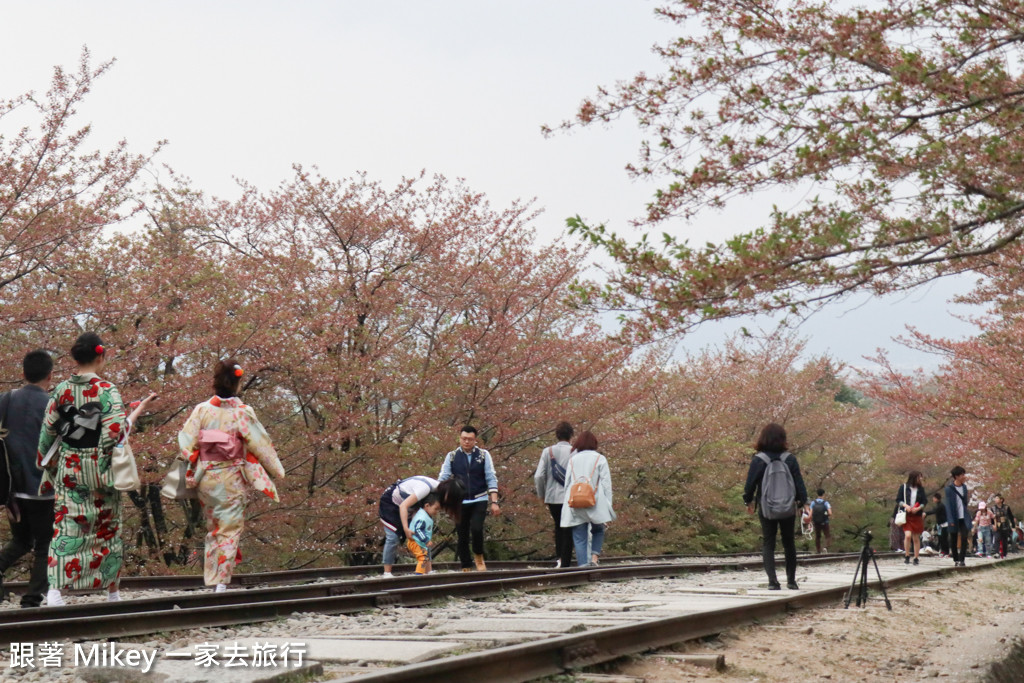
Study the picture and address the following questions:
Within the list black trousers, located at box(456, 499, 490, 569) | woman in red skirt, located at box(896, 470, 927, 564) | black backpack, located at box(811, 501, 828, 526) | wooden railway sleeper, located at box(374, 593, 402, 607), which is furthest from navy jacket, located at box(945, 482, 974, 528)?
wooden railway sleeper, located at box(374, 593, 402, 607)

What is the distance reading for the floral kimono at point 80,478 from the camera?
7.94 m

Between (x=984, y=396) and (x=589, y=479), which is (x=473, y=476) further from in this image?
(x=984, y=396)

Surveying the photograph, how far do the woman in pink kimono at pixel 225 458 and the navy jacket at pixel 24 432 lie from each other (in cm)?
109

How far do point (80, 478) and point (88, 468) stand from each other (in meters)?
0.10

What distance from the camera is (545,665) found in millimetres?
5465

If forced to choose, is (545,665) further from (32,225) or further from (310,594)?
(32,225)

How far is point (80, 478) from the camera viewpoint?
8008 millimetres

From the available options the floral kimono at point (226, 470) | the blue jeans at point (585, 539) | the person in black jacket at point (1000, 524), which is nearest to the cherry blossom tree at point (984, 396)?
the person in black jacket at point (1000, 524)

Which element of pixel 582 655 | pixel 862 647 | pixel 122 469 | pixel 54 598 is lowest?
pixel 862 647

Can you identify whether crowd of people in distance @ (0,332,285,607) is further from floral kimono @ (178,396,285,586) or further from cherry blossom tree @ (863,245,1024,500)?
cherry blossom tree @ (863,245,1024,500)

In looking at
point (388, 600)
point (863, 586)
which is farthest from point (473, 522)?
point (863, 586)

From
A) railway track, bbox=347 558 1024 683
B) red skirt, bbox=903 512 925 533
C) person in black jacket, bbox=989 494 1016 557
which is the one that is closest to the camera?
railway track, bbox=347 558 1024 683

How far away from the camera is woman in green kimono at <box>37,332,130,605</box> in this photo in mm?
7945

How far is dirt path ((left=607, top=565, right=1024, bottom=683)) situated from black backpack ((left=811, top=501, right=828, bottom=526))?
20.4 metres
